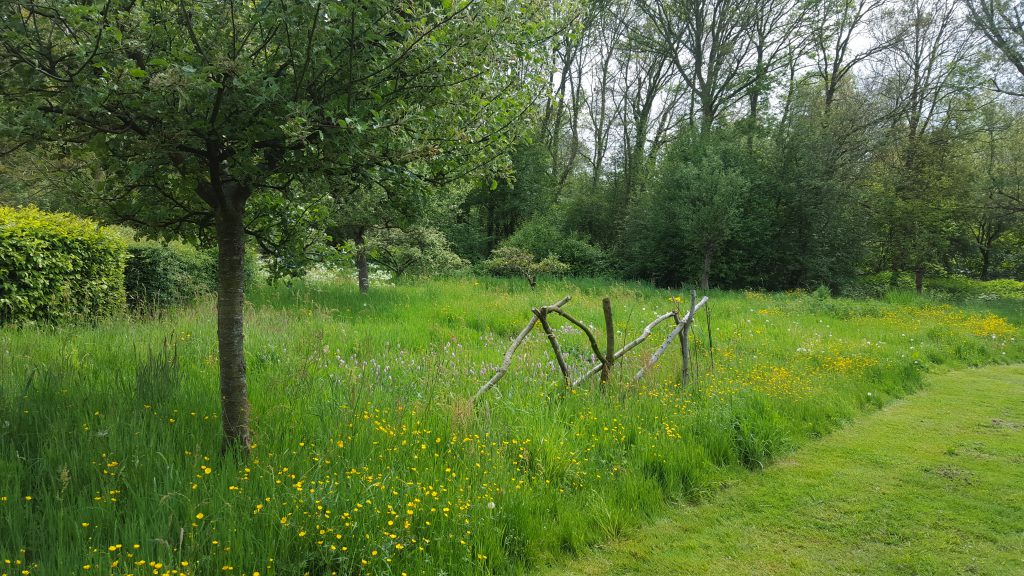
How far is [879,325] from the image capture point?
12.6 m

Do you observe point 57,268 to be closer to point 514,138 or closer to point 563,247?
point 514,138

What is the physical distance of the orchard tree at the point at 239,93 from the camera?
2.63m

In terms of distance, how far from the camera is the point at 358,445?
395cm

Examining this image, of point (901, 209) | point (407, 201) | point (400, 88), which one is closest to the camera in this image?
point (400, 88)

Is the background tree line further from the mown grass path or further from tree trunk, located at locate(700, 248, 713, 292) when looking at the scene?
the mown grass path

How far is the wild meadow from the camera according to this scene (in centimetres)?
291

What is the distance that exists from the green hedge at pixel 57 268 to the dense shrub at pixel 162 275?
0.84m

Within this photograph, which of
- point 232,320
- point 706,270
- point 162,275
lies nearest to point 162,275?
point 162,275

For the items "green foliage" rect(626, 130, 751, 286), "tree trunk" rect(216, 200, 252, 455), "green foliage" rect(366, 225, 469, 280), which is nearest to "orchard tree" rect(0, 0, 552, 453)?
"tree trunk" rect(216, 200, 252, 455)

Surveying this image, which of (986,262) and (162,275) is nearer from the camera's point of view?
(162,275)

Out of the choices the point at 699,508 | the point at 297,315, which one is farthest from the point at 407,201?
the point at 297,315

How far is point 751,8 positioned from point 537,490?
28.6m

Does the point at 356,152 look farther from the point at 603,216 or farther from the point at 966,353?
the point at 603,216

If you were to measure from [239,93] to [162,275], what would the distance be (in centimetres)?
893
